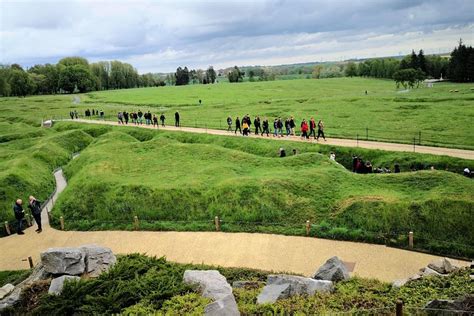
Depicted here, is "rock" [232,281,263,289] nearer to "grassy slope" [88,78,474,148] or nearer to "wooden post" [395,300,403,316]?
"wooden post" [395,300,403,316]

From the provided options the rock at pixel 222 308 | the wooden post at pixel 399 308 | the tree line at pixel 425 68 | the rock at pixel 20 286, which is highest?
the tree line at pixel 425 68

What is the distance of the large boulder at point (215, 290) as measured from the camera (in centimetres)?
1230

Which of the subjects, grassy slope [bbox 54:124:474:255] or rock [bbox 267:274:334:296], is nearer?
rock [bbox 267:274:334:296]

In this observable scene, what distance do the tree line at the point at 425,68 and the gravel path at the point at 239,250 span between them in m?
87.8

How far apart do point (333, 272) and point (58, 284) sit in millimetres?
10318

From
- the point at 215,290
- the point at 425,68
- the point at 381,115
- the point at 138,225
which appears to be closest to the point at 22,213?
the point at 138,225

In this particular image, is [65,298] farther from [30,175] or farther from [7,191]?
[30,175]

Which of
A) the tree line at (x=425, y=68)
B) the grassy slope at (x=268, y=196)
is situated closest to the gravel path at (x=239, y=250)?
the grassy slope at (x=268, y=196)

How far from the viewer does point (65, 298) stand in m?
14.3

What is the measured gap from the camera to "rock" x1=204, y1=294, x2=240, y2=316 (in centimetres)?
1222

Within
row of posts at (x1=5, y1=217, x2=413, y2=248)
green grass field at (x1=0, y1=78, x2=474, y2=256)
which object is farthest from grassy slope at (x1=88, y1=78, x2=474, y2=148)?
row of posts at (x1=5, y1=217, x2=413, y2=248)

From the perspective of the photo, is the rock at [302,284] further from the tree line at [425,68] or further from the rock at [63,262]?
the tree line at [425,68]

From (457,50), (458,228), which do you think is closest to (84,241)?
(458,228)

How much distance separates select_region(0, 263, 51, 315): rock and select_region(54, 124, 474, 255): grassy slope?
9.35 meters
